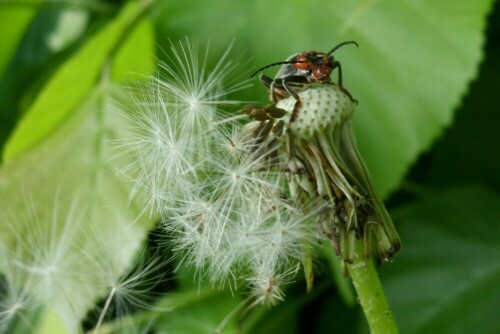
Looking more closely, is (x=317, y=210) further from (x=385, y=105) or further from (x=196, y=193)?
(x=385, y=105)

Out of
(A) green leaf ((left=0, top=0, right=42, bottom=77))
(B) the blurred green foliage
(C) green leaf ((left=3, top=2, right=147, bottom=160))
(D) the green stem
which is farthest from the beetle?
(A) green leaf ((left=0, top=0, right=42, bottom=77))

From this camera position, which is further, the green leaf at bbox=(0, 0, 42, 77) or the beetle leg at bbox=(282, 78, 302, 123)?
the green leaf at bbox=(0, 0, 42, 77)

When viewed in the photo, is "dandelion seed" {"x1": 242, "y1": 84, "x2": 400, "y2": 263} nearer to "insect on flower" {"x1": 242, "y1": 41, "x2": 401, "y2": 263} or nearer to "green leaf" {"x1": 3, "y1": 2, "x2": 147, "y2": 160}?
"insect on flower" {"x1": 242, "y1": 41, "x2": 401, "y2": 263}

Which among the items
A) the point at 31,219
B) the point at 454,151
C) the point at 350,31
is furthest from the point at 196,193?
the point at 454,151

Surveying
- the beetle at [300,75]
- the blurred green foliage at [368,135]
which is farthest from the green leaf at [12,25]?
the beetle at [300,75]

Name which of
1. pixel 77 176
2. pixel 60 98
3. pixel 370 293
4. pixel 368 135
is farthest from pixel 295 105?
pixel 60 98

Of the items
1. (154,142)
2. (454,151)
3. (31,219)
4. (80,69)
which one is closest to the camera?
(154,142)
